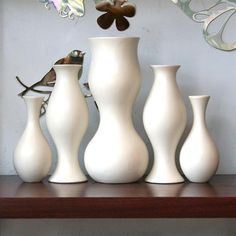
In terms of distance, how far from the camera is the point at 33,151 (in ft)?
2.78

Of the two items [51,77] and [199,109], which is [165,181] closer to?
[199,109]

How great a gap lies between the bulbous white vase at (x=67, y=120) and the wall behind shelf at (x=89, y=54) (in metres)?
0.08

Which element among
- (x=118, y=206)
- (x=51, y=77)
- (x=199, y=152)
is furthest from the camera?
(x=51, y=77)

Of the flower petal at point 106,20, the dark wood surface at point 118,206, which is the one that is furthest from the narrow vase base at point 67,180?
the flower petal at point 106,20

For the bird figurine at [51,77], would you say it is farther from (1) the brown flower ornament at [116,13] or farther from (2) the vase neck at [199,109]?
(2) the vase neck at [199,109]

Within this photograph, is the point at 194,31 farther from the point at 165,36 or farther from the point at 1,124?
the point at 1,124

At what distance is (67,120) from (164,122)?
0.14 metres

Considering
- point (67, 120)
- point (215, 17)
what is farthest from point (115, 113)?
point (215, 17)

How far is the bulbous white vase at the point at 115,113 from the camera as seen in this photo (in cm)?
83

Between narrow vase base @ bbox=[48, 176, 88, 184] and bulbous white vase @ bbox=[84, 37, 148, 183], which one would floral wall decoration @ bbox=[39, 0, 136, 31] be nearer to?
bulbous white vase @ bbox=[84, 37, 148, 183]

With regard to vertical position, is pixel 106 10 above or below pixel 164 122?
above

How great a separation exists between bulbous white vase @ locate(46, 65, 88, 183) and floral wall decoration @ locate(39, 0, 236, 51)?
86mm

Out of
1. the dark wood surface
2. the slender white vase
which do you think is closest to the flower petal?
the slender white vase
